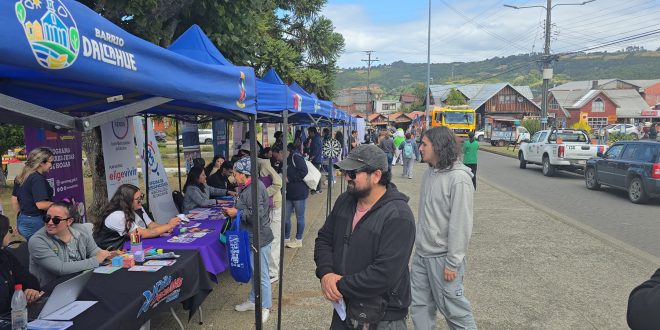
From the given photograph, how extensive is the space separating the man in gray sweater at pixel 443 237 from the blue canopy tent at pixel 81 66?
166 centimetres

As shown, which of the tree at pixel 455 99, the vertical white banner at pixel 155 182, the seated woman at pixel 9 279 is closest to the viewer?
the seated woman at pixel 9 279

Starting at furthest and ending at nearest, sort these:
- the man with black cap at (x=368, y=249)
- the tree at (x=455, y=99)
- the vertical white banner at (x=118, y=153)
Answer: the tree at (x=455, y=99) < the vertical white banner at (x=118, y=153) < the man with black cap at (x=368, y=249)

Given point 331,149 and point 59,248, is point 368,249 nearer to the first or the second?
point 59,248

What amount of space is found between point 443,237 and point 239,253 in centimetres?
197

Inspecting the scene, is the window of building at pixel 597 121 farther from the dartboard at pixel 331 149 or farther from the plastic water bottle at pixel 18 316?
the plastic water bottle at pixel 18 316

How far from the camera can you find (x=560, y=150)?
16.1 meters

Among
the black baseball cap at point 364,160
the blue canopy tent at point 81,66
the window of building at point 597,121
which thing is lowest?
the black baseball cap at point 364,160

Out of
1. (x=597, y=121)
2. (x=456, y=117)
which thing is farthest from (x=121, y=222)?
(x=597, y=121)

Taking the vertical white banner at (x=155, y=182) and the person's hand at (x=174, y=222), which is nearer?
the person's hand at (x=174, y=222)

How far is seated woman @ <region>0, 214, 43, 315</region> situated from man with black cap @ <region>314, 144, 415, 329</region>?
7.24ft

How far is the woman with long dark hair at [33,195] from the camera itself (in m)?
4.91

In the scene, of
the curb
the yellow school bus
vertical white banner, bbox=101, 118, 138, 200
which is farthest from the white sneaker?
the yellow school bus

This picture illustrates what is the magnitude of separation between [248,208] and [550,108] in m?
77.6

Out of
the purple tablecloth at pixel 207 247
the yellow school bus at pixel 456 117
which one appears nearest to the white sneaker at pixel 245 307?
the purple tablecloth at pixel 207 247
